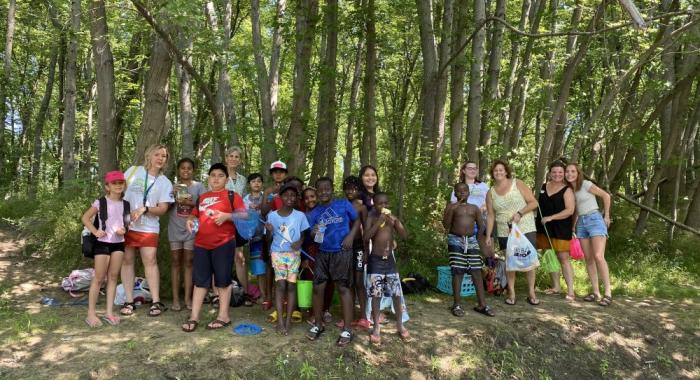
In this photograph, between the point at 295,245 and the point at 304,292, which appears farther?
the point at 304,292

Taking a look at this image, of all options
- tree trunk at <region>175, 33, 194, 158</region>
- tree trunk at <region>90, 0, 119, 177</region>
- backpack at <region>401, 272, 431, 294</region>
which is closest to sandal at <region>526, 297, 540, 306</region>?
backpack at <region>401, 272, 431, 294</region>

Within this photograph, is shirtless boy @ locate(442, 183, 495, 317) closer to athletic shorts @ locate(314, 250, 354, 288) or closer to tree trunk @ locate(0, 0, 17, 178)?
athletic shorts @ locate(314, 250, 354, 288)

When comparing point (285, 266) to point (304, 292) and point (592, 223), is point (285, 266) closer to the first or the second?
point (304, 292)

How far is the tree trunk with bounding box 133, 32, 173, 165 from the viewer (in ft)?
23.0

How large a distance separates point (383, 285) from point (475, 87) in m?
5.06

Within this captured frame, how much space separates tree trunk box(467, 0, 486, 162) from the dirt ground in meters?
3.30

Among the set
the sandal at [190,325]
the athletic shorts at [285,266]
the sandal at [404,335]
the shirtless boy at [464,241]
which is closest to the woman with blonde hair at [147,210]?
→ the sandal at [190,325]

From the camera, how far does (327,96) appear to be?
9.15 metres

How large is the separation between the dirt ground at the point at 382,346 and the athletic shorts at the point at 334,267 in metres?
0.62

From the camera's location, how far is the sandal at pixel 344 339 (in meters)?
4.42

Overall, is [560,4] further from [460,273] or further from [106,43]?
[106,43]

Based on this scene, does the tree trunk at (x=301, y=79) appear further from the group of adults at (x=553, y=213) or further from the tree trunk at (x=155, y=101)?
the group of adults at (x=553, y=213)

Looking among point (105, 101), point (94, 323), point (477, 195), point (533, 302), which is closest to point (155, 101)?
point (105, 101)

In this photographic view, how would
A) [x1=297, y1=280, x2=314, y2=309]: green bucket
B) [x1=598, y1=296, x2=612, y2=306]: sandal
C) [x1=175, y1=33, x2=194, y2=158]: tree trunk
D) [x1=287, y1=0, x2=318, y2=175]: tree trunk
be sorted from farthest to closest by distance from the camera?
[x1=175, y1=33, x2=194, y2=158]: tree trunk
[x1=287, y1=0, x2=318, y2=175]: tree trunk
[x1=598, y1=296, x2=612, y2=306]: sandal
[x1=297, y1=280, x2=314, y2=309]: green bucket
